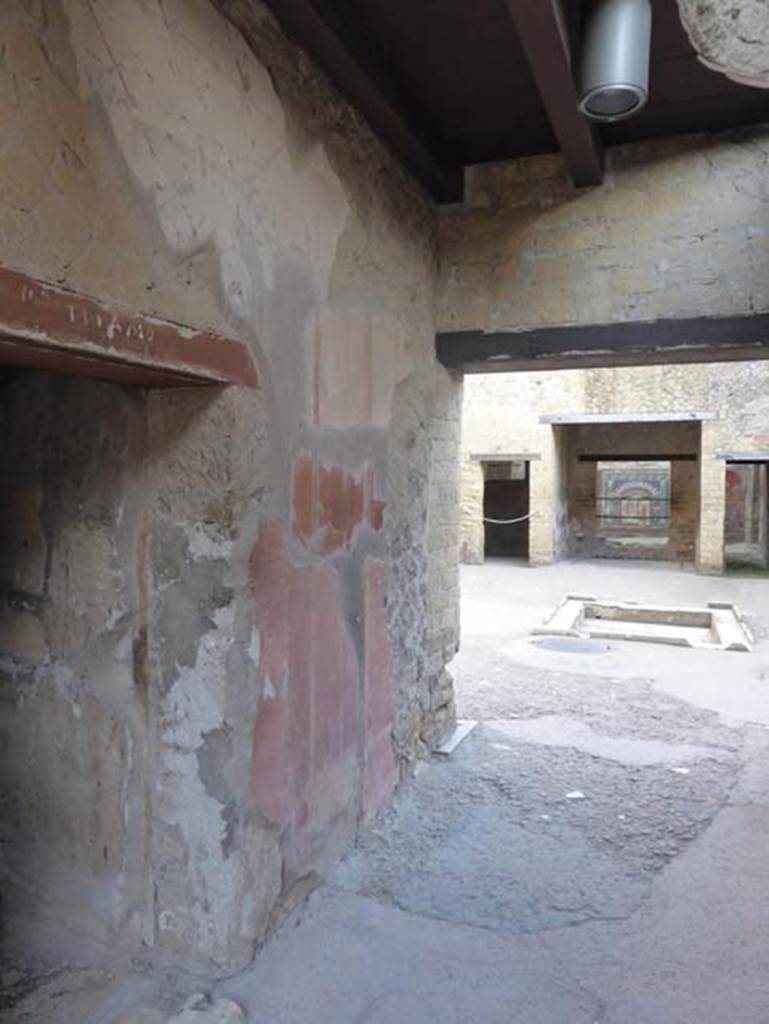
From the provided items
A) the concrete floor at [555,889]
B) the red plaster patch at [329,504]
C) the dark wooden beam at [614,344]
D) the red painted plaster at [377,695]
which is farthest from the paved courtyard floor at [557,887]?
the dark wooden beam at [614,344]

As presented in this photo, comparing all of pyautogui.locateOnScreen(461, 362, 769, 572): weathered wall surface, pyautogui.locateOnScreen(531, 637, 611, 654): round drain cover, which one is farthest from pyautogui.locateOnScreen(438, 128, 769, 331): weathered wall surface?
pyautogui.locateOnScreen(461, 362, 769, 572): weathered wall surface

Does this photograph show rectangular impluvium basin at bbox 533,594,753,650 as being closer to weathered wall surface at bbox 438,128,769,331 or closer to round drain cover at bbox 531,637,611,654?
round drain cover at bbox 531,637,611,654

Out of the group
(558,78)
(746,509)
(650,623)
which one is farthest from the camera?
(746,509)

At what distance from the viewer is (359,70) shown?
7.09ft

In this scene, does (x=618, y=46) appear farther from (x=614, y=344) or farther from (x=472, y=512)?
(x=472, y=512)

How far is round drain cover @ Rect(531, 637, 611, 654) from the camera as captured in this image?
5.74 metres

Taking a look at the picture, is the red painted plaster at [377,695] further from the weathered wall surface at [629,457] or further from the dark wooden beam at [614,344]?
the weathered wall surface at [629,457]

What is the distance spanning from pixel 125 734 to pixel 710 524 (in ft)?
33.8

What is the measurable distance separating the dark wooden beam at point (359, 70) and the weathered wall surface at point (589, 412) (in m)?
7.80

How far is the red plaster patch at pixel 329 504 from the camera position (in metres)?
2.06

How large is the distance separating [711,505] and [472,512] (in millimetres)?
3582

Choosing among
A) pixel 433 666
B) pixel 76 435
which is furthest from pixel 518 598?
pixel 76 435

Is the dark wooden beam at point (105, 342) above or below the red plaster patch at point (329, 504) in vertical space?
above

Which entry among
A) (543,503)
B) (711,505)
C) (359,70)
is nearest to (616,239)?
(359,70)
